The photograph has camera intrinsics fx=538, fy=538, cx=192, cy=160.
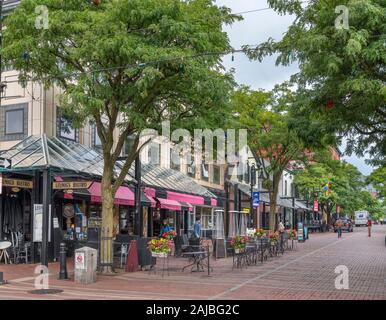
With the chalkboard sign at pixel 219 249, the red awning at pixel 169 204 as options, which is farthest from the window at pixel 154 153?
the chalkboard sign at pixel 219 249

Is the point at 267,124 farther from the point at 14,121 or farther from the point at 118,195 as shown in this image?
the point at 14,121

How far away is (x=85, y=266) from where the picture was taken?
14.7 metres

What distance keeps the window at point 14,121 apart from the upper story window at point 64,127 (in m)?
1.54

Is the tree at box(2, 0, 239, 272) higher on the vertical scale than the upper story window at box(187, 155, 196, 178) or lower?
higher

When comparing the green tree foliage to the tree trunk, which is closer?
the tree trunk

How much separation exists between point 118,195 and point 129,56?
420 inches

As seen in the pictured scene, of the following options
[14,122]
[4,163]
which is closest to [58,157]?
[14,122]

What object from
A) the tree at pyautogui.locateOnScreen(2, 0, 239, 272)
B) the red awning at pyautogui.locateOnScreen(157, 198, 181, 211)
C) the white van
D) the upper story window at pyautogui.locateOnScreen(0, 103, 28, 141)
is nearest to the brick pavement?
the tree at pyautogui.locateOnScreen(2, 0, 239, 272)

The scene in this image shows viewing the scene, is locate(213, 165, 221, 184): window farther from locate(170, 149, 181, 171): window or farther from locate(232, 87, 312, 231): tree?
locate(232, 87, 312, 231): tree

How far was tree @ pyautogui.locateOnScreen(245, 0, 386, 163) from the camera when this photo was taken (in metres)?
11.3

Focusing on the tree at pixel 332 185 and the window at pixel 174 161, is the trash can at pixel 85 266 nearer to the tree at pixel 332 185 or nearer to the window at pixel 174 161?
the window at pixel 174 161

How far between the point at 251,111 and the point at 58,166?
54.5 feet

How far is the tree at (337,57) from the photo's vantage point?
11312 mm

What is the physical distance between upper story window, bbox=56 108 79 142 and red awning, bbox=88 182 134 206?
2522 mm
